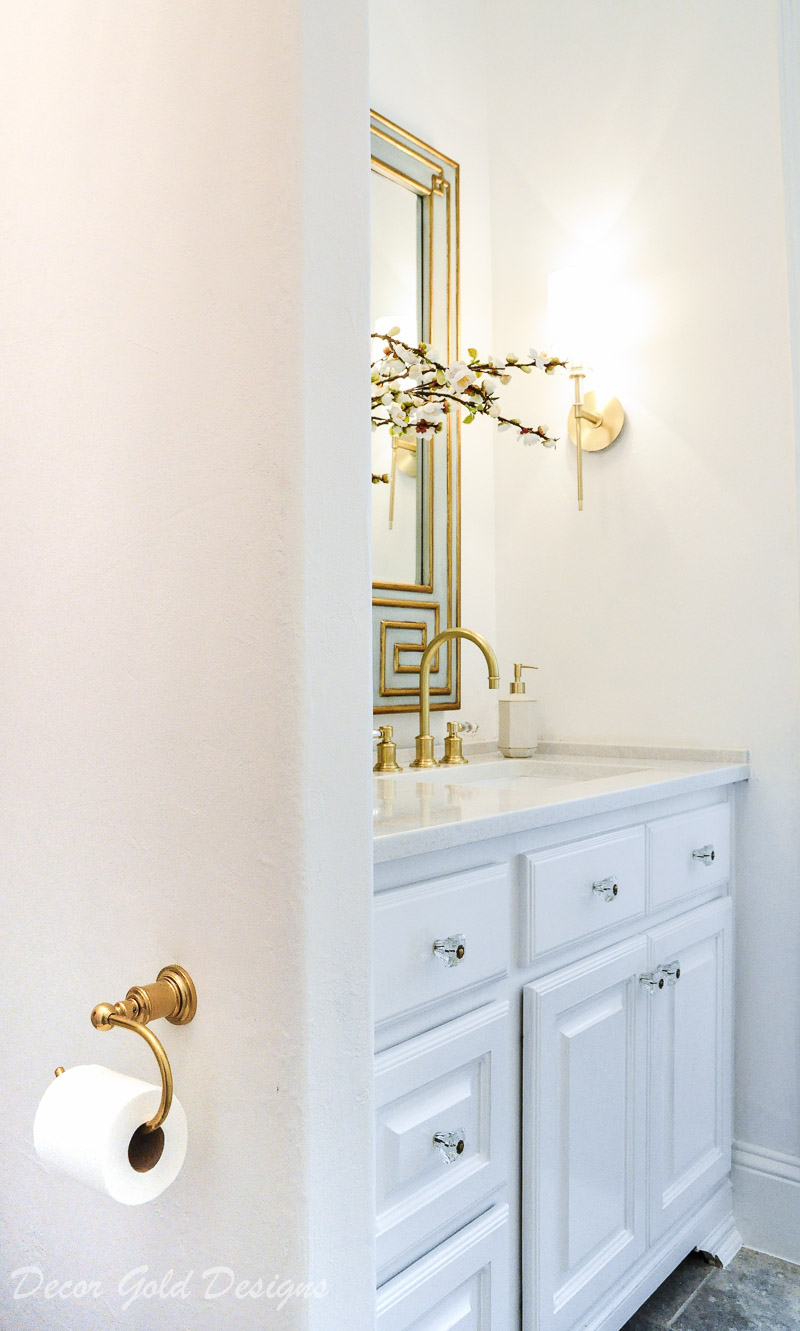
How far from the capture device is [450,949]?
990 mm

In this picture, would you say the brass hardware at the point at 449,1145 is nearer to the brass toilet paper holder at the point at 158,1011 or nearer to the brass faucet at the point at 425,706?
the brass toilet paper holder at the point at 158,1011

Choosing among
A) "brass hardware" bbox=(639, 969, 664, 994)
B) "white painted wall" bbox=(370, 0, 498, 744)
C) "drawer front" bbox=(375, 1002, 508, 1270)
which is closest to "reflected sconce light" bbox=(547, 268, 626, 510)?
"white painted wall" bbox=(370, 0, 498, 744)

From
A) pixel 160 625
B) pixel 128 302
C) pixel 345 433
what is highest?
pixel 128 302

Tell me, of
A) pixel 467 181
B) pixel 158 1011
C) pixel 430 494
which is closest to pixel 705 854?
pixel 430 494

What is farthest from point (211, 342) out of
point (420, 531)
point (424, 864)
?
point (420, 531)

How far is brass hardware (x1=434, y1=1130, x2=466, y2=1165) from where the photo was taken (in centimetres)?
97

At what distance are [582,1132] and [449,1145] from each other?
1.05 ft

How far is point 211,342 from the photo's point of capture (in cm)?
65

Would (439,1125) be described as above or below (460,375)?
below

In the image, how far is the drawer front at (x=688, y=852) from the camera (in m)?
1.44

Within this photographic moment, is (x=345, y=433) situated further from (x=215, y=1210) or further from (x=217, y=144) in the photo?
(x=215, y=1210)

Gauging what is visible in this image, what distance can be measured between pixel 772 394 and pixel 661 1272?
4.75ft

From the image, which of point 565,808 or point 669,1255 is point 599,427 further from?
point 669,1255

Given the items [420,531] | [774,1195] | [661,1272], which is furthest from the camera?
[420,531]
